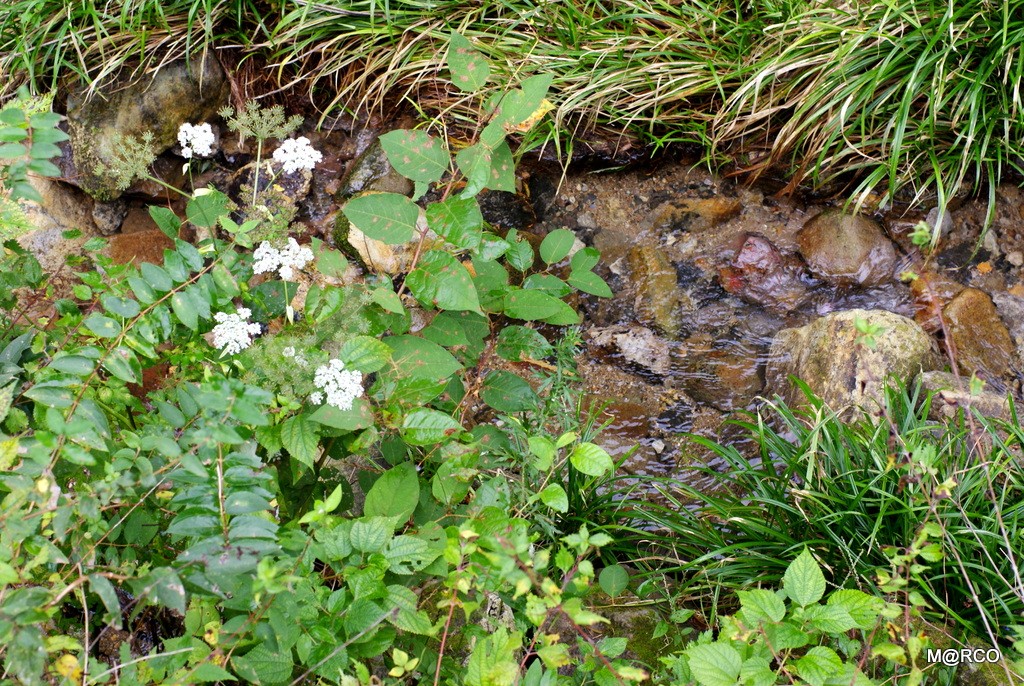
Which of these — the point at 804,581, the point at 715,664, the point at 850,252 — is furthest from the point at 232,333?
the point at 850,252

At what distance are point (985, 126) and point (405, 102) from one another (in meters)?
2.36

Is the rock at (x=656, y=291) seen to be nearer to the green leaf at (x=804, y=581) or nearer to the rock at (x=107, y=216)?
the green leaf at (x=804, y=581)

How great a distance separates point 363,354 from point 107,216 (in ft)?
8.30

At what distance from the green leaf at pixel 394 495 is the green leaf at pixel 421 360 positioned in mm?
199

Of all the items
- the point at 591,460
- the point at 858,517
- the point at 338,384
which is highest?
the point at 338,384

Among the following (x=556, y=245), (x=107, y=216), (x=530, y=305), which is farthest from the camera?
(x=107, y=216)

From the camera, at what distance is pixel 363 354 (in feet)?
4.24

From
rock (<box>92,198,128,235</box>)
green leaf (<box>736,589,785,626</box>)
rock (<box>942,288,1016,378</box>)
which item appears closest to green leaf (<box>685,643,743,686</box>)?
green leaf (<box>736,589,785,626</box>)

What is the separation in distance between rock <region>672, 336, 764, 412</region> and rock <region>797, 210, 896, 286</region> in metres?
0.52

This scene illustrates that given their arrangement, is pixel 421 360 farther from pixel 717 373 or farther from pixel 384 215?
pixel 717 373

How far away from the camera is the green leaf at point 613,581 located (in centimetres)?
184

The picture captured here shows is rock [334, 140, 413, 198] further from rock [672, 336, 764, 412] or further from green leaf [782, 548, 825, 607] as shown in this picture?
green leaf [782, 548, 825, 607]

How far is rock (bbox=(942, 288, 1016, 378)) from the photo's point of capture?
272 centimetres

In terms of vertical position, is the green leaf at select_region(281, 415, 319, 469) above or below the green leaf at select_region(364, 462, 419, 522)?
above
